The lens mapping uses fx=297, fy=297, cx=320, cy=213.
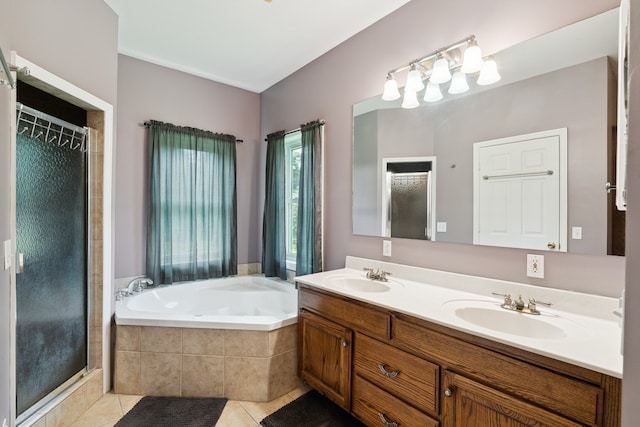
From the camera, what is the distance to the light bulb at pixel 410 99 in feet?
6.41

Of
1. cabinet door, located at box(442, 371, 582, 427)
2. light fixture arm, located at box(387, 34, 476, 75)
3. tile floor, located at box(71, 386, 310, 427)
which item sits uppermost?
light fixture arm, located at box(387, 34, 476, 75)

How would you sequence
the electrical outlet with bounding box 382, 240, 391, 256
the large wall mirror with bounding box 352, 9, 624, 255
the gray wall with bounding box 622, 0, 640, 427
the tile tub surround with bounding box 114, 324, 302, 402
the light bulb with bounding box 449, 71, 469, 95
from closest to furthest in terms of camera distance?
the gray wall with bounding box 622, 0, 640, 427
the large wall mirror with bounding box 352, 9, 624, 255
the light bulb with bounding box 449, 71, 469, 95
the tile tub surround with bounding box 114, 324, 302, 402
the electrical outlet with bounding box 382, 240, 391, 256

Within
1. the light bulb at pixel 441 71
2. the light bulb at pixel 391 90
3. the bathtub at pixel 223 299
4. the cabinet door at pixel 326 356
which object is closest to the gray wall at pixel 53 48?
the bathtub at pixel 223 299

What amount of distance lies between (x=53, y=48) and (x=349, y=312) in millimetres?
2185

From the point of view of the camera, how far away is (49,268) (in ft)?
5.61

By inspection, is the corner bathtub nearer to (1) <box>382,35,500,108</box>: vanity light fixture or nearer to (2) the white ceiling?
(1) <box>382,35,500,108</box>: vanity light fixture

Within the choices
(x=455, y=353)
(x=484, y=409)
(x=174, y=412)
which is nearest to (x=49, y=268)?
(x=174, y=412)

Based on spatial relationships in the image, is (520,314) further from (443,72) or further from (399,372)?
(443,72)

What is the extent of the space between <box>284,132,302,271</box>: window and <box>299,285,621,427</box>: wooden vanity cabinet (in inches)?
42.7

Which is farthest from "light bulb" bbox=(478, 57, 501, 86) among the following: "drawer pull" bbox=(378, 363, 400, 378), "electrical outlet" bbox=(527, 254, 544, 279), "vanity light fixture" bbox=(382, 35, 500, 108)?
"drawer pull" bbox=(378, 363, 400, 378)

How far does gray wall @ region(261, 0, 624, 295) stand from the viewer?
138cm

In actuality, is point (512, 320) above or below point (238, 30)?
below

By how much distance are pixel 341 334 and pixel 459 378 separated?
685 millimetres

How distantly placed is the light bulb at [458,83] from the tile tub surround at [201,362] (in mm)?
1893
